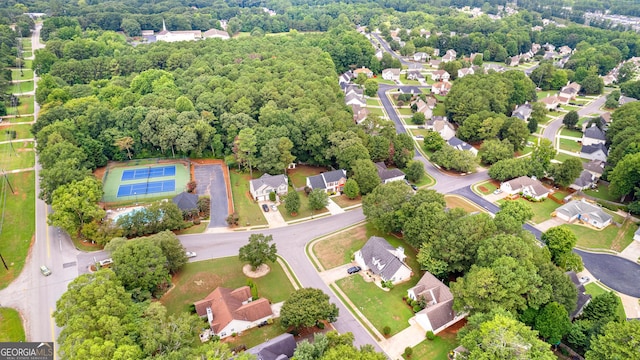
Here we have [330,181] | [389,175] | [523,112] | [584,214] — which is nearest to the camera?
[584,214]

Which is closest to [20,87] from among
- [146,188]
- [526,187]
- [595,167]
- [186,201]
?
[146,188]

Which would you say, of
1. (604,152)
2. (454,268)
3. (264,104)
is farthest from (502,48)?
(454,268)

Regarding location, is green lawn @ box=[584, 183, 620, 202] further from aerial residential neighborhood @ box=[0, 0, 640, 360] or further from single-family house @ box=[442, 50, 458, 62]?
single-family house @ box=[442, 50, 458, 62]

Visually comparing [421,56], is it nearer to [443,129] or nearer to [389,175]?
[443,129]

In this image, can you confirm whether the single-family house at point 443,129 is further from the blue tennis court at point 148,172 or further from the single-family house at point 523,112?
the blue tennis court at point 148,172

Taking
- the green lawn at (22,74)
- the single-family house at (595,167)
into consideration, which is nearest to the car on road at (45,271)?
the single-family house at (595,167)

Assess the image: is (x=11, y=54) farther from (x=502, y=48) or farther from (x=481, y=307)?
(x=502, y=48)
